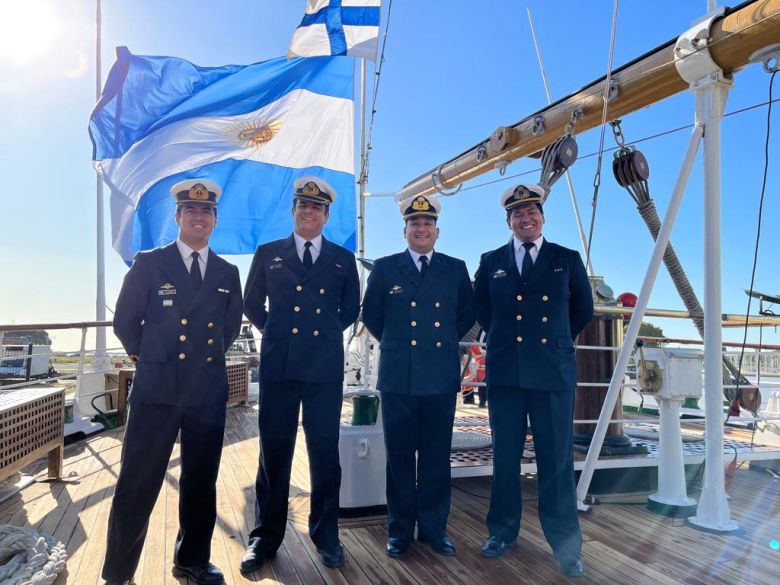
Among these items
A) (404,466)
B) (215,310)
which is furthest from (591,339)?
(215,310)

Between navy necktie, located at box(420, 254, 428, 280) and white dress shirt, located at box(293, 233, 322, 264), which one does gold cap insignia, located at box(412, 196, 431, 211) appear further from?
white dress shirt, located at box(293, 233, 322, 264)

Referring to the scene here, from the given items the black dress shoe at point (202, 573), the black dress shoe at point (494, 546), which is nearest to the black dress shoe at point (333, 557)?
the black dress shoe at point (202, 573)

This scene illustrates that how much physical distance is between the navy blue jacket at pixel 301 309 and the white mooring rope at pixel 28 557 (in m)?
1.11

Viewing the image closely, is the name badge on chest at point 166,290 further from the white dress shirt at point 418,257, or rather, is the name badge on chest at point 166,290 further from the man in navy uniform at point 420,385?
the white dress shirt at point 418,257

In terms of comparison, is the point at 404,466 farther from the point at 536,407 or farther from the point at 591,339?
the point at 591,339

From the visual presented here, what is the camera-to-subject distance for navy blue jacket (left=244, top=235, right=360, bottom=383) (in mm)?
2373

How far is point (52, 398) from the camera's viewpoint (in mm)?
3605

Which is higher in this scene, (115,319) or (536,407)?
(115,319)

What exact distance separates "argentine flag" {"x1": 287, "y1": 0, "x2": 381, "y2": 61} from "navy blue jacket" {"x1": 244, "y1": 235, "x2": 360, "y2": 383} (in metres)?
3.20

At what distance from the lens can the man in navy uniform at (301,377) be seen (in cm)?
237

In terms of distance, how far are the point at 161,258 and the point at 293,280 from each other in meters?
0.57

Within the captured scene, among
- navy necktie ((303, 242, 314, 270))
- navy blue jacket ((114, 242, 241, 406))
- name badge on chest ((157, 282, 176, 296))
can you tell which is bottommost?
navy blue jacket ((114, 242, 241, 406))

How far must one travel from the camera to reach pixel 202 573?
2.16 metres

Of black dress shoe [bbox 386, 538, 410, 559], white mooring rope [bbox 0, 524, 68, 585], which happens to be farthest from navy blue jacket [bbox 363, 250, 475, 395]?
white mooring rope [bbox 0, 524, 68, 585]
